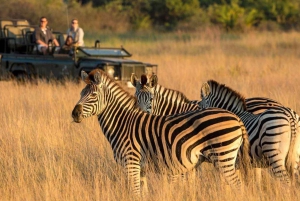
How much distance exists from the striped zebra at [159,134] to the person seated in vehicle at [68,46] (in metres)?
8.66

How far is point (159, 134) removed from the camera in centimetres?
595

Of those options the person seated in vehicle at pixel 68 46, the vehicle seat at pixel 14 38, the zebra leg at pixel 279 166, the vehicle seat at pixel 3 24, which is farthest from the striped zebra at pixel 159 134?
the vehicle seat at pixel 3 24

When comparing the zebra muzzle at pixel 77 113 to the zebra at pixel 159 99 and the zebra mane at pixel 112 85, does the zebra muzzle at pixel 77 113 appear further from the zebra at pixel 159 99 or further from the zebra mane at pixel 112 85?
the zebra at pixel 159 99

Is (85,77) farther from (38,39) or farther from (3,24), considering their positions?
(3,24)

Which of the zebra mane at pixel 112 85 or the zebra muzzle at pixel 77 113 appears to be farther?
the zebra mane at pixel 112 85

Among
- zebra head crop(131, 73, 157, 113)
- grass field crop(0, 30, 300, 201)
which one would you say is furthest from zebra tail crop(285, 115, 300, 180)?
zebra head crop(131, 73, 157, 113)

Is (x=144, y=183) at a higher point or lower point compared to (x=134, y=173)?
lower

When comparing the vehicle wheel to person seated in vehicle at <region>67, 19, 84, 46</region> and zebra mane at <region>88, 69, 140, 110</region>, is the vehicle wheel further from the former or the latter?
zebra mane at <region>88, 69, 140, 110</region>

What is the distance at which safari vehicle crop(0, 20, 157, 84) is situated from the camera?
1425 cm

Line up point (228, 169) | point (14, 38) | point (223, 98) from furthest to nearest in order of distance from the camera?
point (14, 38) → point (223, 98) → point (228, 169)

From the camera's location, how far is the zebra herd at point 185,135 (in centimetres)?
571

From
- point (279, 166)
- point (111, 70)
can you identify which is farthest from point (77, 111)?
point (111, 70)

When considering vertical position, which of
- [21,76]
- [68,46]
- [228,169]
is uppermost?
[68,46]

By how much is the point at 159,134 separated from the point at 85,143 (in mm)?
2868
